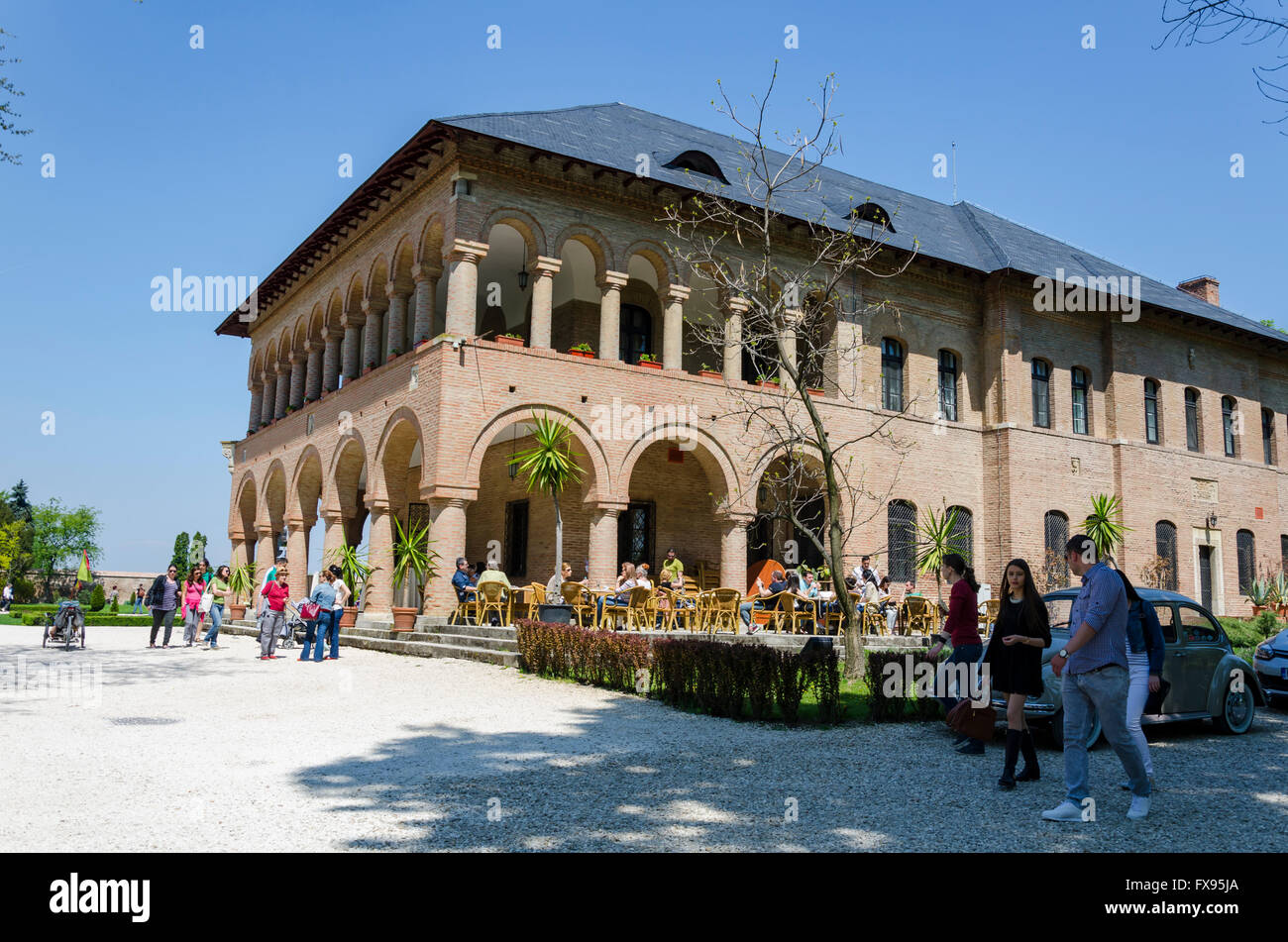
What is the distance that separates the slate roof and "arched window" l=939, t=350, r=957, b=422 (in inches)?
92.7

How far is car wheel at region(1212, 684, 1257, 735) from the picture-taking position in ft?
29.0

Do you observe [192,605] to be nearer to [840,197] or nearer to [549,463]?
[549,463]

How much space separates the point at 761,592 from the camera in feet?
58.0

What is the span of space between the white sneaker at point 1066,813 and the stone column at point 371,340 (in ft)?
58.6

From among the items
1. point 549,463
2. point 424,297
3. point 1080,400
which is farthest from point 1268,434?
point 424,297

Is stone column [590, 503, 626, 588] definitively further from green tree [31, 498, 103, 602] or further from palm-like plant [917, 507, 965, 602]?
green tree [31, 498, 103, 602]

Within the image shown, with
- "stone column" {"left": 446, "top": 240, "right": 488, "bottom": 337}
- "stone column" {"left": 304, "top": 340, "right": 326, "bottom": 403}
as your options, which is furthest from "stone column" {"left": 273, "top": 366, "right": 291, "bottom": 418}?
"stone column" {"left": 446, "top": 240, "right": 488, "bottom": 337}

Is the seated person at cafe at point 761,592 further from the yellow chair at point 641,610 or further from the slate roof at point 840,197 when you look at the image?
the slate roof at point 840,197

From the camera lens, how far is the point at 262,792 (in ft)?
18.8

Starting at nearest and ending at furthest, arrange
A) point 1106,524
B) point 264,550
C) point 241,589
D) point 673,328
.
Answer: point 673,328, point 1106,524, point 241,589, point 264,550

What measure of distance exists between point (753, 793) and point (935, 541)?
1597cm
